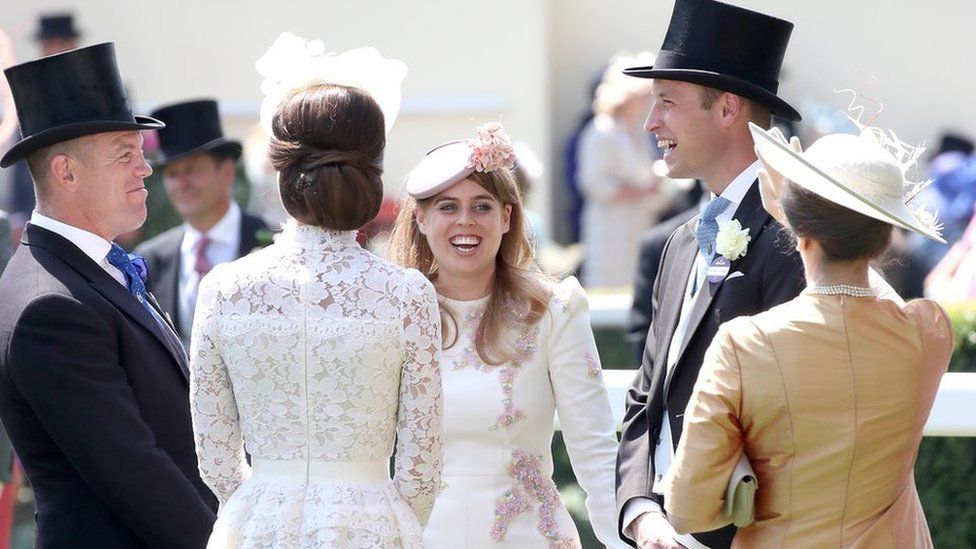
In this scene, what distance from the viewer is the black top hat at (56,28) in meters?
11.5

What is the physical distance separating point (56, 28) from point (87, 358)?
336 inches

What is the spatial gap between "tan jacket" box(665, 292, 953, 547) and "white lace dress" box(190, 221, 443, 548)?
0.63m

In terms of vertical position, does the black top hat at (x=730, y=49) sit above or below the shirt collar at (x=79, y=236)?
above

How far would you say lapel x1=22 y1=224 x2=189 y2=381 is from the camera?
3852 millimetres

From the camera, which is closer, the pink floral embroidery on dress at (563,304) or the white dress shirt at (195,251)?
the pink floral embroidery on dress at (563,304)

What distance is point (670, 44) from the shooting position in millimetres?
3955

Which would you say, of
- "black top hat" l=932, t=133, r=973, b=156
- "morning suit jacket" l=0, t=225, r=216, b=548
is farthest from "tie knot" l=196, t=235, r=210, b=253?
"black top hat" l=932, t=133, r=973, b=156

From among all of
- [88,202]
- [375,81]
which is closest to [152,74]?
[88,202]

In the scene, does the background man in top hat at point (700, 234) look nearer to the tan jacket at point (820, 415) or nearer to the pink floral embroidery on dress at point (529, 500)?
the pink floral embroidery on dress at point (529, 500)

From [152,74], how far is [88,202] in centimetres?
900

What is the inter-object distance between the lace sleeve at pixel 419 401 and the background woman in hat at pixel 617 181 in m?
7.41

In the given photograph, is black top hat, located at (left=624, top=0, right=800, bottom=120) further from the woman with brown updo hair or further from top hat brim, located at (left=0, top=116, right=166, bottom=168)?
top hat brim, located at (left=0, top=116, right=166, bottom=168)

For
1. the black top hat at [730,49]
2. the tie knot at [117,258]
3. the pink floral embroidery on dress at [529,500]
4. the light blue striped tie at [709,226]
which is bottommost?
the pink floral embroidery on dress at [529,500]

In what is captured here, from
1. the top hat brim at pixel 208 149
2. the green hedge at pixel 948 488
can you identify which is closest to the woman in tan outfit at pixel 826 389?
the green hedge at pixel 948 488
